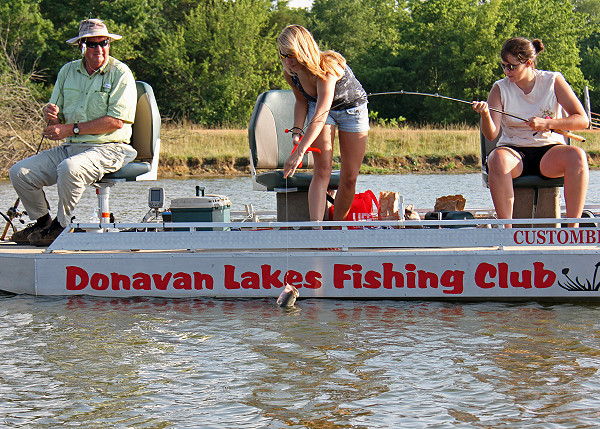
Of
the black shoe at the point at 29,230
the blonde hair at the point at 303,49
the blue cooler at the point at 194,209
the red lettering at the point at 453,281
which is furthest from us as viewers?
the black shoe at the point at 29,230

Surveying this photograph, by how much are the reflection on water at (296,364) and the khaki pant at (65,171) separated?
2.51ft

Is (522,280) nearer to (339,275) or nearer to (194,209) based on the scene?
(339,275)

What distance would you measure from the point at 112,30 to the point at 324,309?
3736 centimetres

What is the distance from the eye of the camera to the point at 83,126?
268 inches

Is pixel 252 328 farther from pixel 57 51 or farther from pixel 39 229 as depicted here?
pixel 57 51

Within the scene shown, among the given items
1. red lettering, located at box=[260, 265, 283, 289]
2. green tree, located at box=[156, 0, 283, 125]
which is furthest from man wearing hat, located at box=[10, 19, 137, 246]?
green tree, located at box=[156, 0, 283, 125]

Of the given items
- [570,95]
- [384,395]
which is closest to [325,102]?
[570,95]

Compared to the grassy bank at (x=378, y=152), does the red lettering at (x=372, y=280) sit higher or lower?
lower

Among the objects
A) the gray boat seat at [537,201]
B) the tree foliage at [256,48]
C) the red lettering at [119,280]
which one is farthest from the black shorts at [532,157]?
the tree foliage at [256,48]

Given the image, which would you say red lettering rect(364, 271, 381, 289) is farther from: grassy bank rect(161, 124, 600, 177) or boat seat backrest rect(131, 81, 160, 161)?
grassy bank rect(161, 124, 600, 177)

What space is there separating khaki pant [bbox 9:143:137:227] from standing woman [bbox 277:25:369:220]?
147 cm

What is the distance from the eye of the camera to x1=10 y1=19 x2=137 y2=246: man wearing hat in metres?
6.72

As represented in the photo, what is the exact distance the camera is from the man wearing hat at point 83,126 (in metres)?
6.72

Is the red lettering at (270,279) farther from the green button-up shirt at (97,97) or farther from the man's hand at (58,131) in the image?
the man's hand at (58,131)
